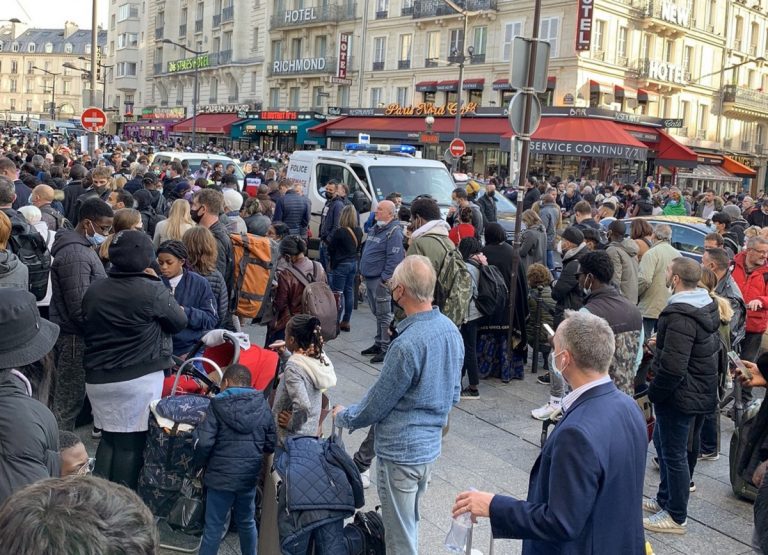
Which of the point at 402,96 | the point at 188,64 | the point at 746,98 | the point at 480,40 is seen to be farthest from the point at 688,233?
the point at 188,64

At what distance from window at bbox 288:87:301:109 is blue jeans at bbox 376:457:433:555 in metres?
43.9

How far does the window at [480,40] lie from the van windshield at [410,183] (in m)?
23.7

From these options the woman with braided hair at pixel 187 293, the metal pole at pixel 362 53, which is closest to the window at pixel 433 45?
the metal pole at pixel 362 53

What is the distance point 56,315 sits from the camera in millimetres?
5508

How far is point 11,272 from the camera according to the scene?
490cm

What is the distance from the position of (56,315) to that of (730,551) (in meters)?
4.89

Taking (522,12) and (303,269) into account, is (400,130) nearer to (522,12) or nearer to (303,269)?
(522,12)

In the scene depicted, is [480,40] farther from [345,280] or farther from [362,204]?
[345,280]

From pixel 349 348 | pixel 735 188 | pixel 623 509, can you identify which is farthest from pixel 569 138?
pixel 623 509

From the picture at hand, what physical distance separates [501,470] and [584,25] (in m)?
28.1

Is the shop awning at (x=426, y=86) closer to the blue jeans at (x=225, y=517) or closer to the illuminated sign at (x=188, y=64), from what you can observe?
the illuminated sign at (x=188, y=64)

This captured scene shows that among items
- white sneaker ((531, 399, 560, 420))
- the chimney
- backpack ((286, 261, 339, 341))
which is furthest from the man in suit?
the chimney

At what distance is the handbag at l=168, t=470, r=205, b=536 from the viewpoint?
4230 millimetres

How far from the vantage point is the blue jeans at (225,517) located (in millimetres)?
4145
